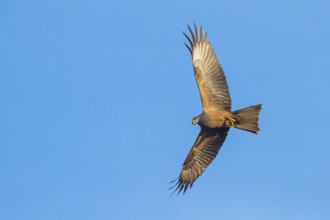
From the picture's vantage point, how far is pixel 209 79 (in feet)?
61.8

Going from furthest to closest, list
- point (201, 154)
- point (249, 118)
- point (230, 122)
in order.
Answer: point (201, 154)
point (230, 122)
point (249, 118)

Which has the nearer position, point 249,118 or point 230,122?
point 249,118

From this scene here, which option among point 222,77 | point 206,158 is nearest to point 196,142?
point 206,158

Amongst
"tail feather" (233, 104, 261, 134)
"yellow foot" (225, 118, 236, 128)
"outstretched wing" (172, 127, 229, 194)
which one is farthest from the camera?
"outstretched wing" (172, 127, 229, 194)

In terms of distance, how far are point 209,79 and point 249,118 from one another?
5.30 feet

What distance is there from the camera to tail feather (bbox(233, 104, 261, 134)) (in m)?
17.8

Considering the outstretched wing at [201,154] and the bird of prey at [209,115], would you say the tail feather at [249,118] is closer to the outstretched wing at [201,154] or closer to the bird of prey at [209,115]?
the bird of prey at [209,115]

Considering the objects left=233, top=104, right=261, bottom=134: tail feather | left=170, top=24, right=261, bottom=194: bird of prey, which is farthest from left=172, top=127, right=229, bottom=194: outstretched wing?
left=233, top=104, right=261, bottom=134: tail feather

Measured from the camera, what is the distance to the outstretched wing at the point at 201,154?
759 inches

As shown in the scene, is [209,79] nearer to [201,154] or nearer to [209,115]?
[209,115]

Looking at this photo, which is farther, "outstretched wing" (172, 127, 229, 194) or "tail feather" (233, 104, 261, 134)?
"outstretched wing" (172, 127, 229, 194)

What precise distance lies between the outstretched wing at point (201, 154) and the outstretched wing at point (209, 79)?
30.1 inches

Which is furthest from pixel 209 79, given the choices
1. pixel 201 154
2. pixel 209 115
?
pixel 201 154

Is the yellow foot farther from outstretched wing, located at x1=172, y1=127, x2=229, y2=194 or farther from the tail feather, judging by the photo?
outstretched wing, located at x1=172, y1=127, x2=229, y2=194
